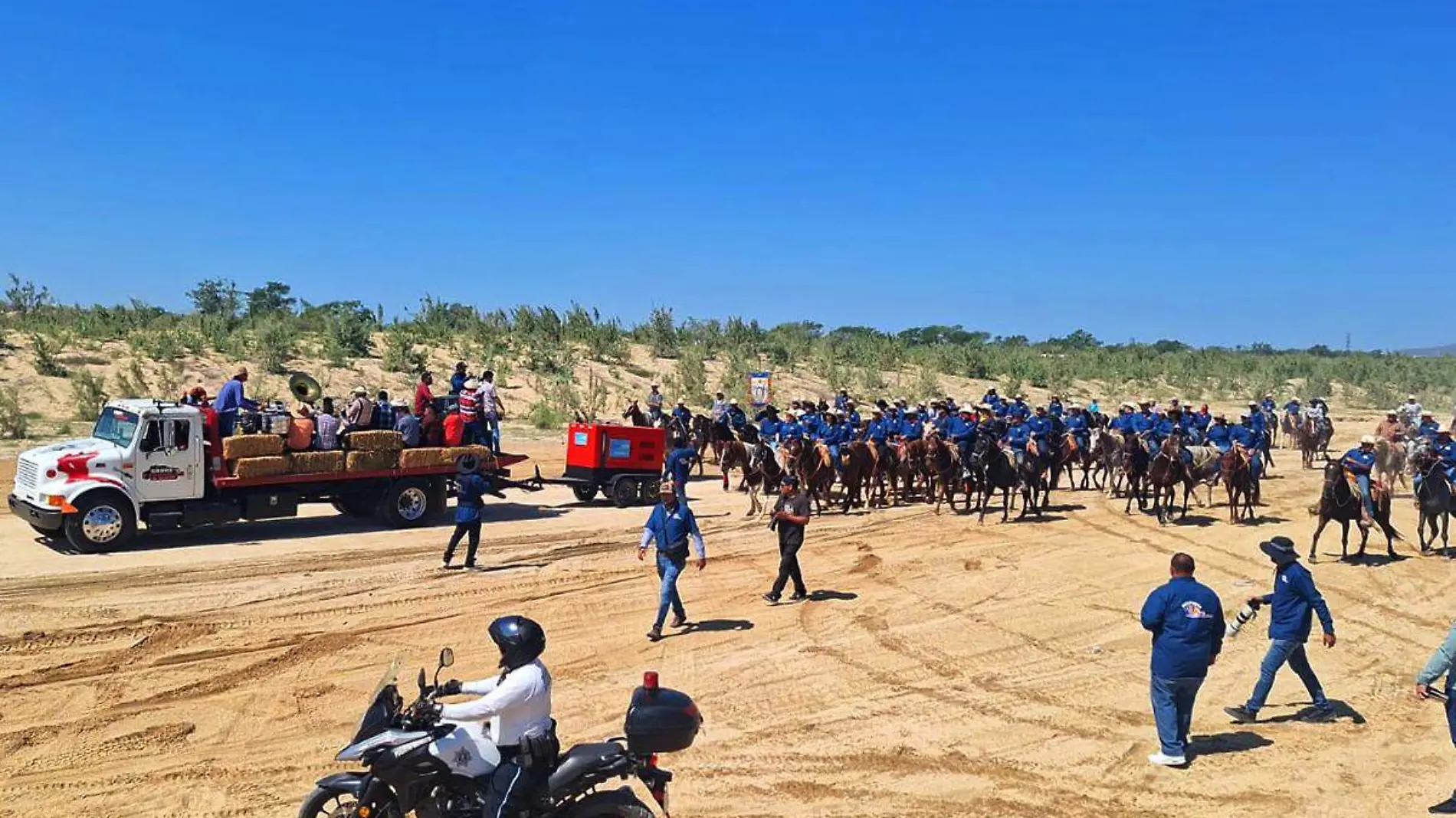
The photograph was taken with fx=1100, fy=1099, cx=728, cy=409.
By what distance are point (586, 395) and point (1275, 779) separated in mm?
36136

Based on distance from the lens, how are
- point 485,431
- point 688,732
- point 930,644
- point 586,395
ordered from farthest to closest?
1. point 586,395
2. point 485,431
3. point 930,644
4. point 688,732

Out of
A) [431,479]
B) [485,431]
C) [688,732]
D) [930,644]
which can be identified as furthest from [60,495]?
[688,732]

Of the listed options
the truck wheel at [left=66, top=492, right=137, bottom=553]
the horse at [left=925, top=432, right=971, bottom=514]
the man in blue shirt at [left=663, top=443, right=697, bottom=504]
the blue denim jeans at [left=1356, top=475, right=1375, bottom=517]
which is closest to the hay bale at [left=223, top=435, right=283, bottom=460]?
the truck wheel at [left=66, top=492, right=137, bottom=553]

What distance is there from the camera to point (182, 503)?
18.3 metres

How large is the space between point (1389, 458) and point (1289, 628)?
64.2ft

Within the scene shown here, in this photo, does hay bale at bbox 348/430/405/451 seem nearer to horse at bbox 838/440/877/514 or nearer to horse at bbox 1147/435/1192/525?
horse at bbox 838/440/877/514

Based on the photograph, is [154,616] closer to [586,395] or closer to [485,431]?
[485,431]

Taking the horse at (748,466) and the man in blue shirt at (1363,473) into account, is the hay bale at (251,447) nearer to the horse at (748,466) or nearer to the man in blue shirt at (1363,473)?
the horse at (748,466)

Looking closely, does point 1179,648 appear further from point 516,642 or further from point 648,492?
point 648,492

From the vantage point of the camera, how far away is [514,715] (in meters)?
6.50

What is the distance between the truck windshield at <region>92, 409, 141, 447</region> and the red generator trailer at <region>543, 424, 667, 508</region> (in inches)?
332

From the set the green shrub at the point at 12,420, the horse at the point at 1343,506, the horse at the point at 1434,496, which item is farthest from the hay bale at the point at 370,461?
the horse at the point at 1434,496

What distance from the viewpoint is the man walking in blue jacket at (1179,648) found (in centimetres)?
941

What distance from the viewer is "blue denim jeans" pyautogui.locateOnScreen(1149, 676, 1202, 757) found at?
9430 millimetres
